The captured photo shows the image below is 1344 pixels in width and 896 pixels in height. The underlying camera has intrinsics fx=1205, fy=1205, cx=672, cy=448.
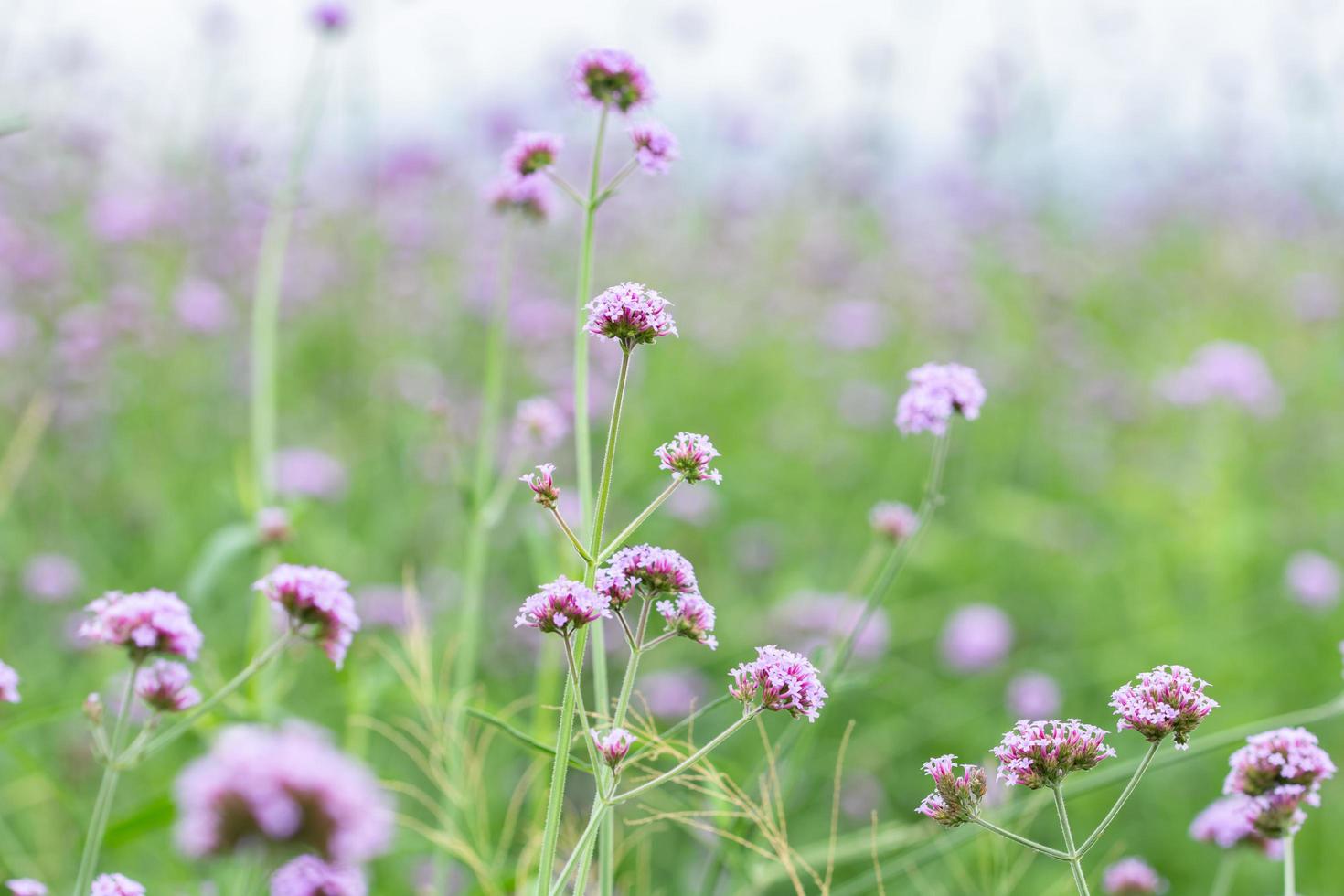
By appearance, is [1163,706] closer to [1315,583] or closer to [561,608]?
[561,608]

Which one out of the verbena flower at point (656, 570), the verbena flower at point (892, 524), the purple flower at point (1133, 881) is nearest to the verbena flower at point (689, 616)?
the verbena flower at point (656, 570)

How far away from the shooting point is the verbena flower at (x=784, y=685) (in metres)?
1.11

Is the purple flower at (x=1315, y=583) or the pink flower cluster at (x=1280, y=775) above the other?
the purple flower at (x=1315, y=583)

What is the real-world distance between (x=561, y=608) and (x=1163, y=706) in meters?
0.57

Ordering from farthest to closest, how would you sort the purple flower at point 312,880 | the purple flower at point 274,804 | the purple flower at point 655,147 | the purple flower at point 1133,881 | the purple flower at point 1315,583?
the purple flower at point 1315,583, the purple flower at point 1133,881, the purple flower at point 655,147, the purple flower at point 312,880, the purple flower at point 274,804

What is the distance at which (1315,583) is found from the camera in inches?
139

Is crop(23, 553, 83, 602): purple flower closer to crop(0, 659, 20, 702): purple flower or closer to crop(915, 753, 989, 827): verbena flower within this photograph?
crop(0, 659, 20, 702): purple flower

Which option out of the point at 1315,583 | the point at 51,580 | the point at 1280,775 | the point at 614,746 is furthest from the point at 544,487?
the point at 1315,583

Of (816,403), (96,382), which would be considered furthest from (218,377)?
(816,403)

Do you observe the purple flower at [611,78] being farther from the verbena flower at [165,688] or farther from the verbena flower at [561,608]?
the verbena flower at [165,688]

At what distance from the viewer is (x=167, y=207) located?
592 centimetres

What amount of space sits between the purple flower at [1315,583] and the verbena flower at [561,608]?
3.14 m

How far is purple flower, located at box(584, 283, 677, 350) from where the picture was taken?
3.72ft

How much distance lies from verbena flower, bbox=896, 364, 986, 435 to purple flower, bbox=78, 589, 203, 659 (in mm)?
899
